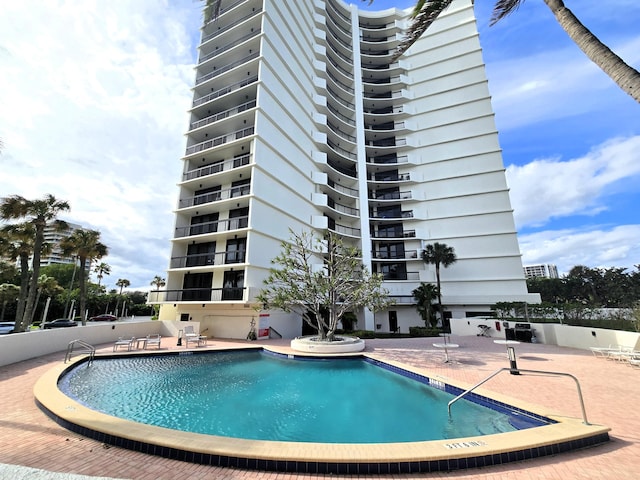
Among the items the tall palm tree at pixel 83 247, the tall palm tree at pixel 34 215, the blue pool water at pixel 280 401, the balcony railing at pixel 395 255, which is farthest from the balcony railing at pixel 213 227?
the balcony railing at pixel 395 255

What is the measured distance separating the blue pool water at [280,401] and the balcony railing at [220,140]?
17.0 metres

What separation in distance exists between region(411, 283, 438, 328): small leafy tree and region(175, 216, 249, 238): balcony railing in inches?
717

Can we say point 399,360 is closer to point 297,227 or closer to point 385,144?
point 297,227

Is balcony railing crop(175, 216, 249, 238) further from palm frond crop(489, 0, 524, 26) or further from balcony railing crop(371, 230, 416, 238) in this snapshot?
balcony railing crop(371, 230, 416, 238)

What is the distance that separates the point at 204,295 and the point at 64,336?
7761mm

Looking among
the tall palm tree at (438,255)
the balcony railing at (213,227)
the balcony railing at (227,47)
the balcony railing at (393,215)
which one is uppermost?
the balcony railing at (227,47)

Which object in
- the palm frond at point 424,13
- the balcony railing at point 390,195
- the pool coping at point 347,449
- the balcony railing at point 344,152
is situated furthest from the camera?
the balcony railing at point 390,195

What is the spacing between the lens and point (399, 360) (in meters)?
11.7

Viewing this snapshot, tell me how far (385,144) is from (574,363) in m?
30.6

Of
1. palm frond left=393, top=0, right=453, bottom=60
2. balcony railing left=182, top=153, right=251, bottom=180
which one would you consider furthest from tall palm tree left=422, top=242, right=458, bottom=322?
palm frond left=393, top=0, right=453, bottom=60

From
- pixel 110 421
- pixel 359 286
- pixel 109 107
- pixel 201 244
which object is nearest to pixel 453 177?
pixel 359 286

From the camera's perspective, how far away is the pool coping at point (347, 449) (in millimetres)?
3875

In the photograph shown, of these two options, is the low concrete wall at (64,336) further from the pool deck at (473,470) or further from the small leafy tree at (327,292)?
the small leafy tree at (327,292)

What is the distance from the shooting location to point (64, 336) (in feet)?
44.2
